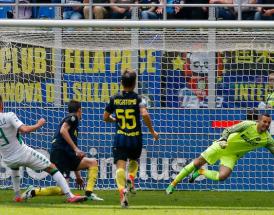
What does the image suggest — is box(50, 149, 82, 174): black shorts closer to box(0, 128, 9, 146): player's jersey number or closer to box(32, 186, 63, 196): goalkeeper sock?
box(32, 186, 63, 196): goalkeeper sock

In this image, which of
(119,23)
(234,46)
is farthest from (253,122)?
(119,23)

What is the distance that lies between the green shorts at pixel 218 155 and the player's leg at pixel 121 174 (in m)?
2.24

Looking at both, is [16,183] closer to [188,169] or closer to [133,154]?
[133,154]

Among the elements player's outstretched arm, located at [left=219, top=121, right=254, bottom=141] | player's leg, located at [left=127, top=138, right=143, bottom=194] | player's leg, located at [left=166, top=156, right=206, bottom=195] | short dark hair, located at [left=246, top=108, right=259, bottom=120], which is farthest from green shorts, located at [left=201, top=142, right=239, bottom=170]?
player's leg, located at [left=127, top=138, right=143, bottom=194]

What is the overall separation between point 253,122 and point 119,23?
269 cm

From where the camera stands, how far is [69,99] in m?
17.2

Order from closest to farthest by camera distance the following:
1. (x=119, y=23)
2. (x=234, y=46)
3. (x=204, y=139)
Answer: (x=119, y=23), (x=234, y=46), (x=204, y=139)

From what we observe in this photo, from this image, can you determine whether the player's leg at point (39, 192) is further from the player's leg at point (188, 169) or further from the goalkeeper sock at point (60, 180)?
the player's leg at point (188, 169)

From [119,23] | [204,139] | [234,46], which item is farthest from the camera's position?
[204,139]

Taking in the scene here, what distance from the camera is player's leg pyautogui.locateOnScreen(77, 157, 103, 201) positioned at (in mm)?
15312

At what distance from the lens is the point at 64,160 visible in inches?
627

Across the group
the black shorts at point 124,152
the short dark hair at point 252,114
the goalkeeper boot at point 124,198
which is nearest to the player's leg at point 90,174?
the black shorts at point 124,152

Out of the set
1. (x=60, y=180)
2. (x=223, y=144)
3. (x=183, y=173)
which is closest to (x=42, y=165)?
(x=60, y=180)

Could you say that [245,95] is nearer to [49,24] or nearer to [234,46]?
[234,46]
